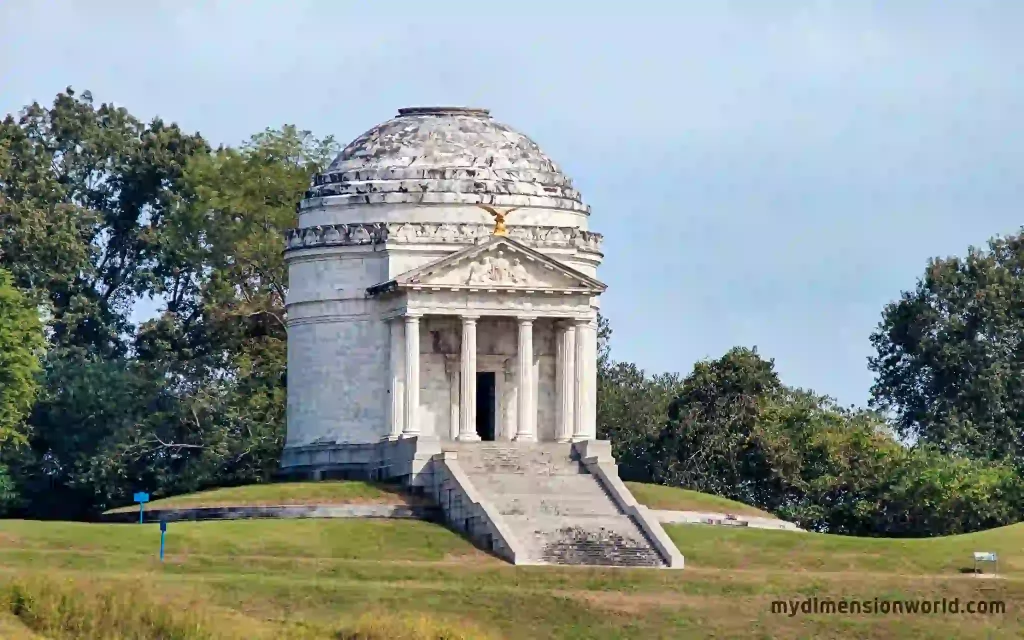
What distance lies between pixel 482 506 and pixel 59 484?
33382 mm

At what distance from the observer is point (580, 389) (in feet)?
355

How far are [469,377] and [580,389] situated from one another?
4.24 meters

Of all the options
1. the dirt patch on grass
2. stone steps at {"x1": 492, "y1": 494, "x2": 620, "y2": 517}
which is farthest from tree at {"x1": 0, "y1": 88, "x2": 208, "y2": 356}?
the dirt patch on grass

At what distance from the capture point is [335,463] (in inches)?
4281

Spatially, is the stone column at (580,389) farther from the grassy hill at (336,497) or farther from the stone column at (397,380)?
the stone column at (397,380)

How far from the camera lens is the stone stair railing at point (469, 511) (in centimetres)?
9475

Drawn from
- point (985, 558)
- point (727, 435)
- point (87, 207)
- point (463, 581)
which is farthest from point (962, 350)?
point (463, 581)

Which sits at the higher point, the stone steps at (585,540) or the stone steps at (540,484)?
the stone steps at (540,484)

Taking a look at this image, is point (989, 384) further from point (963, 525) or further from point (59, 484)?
point (59, 484)

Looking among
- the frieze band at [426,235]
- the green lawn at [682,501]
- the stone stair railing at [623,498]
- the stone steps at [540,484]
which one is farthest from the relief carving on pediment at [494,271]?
the green lawn at [682,501]

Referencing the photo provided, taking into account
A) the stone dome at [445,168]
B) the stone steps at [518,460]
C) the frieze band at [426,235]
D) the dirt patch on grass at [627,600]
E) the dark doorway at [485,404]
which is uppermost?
the stone dome at [445,168]

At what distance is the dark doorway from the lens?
108m

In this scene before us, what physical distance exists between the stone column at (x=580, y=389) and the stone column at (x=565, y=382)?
14 cm

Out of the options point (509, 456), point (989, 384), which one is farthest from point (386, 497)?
point (989, 384)
